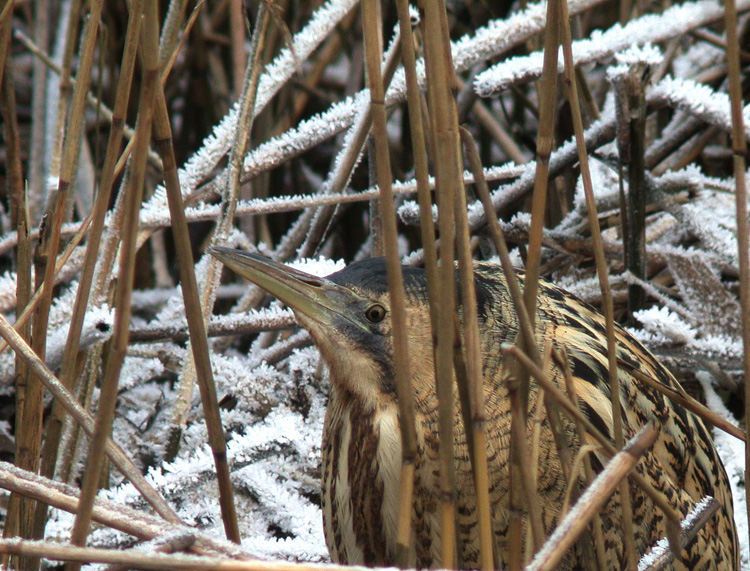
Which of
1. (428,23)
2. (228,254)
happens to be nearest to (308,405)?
(228,254)

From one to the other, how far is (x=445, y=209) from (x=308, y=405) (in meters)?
0.95

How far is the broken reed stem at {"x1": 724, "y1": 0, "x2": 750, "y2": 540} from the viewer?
74 centimetres

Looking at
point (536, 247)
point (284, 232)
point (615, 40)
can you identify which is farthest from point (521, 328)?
point (284, 232)

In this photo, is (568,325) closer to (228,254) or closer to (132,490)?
(228,254)

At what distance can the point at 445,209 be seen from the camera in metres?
0.74

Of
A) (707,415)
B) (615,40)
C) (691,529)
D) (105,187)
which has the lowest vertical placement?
(691,529)

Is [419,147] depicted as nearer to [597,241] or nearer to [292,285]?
[597,241]

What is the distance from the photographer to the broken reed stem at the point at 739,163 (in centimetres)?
74

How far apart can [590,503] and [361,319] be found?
20.4 inches

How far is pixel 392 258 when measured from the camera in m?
0.73

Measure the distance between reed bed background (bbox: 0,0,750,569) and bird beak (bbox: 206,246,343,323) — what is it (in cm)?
16

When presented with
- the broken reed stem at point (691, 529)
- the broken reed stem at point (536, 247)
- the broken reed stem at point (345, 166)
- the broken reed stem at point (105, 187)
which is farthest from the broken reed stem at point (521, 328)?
the broken reed stem at point (345, 166)

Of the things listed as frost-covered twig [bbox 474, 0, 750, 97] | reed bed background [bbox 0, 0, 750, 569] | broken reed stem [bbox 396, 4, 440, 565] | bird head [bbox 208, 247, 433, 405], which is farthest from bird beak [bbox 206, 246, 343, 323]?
frost-covered twig [bbox 474, 0, 750, 97]

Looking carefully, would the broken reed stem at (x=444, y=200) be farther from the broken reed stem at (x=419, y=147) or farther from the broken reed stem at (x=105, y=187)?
the broken reed stem at (x=105, y=187)
